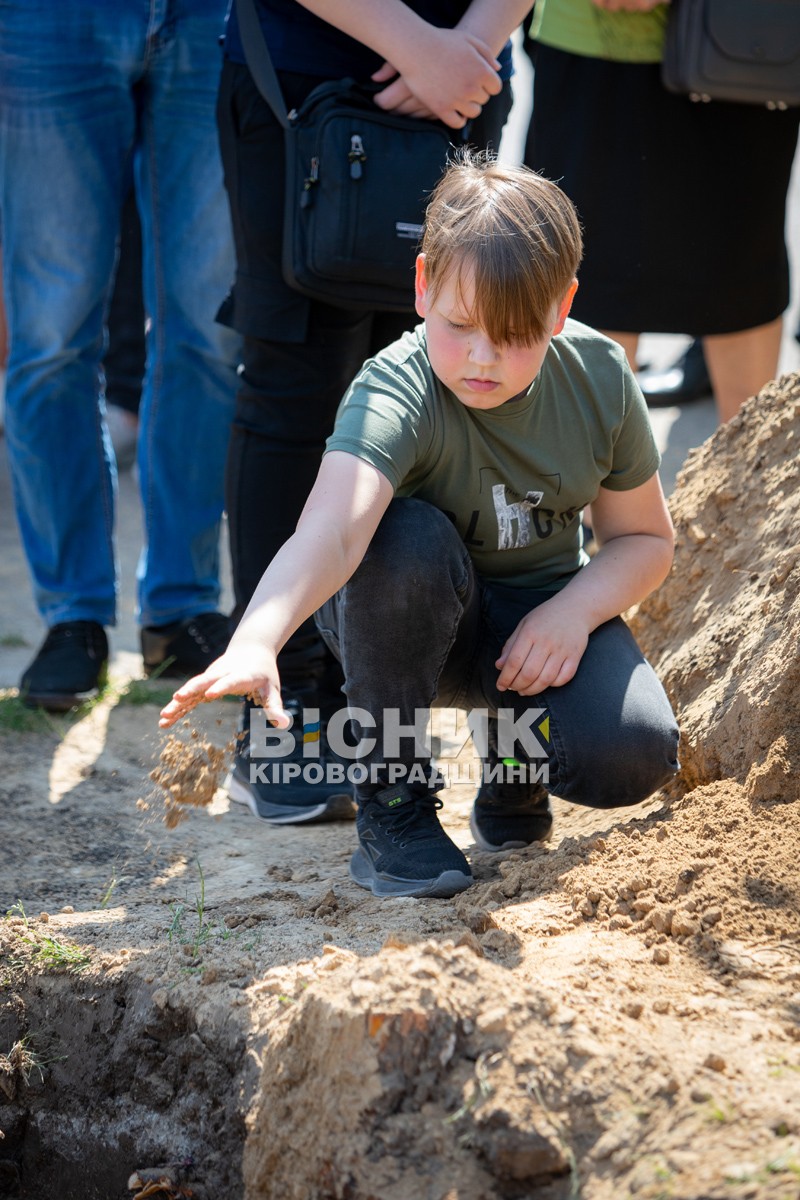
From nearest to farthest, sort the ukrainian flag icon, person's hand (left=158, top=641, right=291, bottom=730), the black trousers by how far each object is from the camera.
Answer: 1. person's hand (left=158, top=641, right=291, bottom=730)
2. the black trousers
3. the ukrainian flag icon

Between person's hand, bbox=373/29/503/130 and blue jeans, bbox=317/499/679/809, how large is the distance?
0.80m

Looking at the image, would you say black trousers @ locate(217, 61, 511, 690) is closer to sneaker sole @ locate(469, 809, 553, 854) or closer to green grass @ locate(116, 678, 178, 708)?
sneaker sole @ locate(469, 809, 553, 854)

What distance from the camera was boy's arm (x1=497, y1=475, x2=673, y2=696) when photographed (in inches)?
85.4

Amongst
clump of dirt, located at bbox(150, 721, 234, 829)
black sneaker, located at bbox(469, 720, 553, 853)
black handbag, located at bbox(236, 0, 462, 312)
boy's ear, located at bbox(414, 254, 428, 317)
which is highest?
black handbag, located at bbox(236, 0, 462, 312)

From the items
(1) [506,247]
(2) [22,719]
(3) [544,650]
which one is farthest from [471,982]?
(2) [22,719]

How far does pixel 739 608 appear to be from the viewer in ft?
8.16

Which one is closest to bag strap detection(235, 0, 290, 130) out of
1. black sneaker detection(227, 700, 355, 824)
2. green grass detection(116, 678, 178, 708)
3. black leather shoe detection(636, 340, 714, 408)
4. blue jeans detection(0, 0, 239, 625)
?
blue jeans detection(0, 0, 239, 625)

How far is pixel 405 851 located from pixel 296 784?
57 centimetres

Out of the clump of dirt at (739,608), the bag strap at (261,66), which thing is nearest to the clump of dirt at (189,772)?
the clump of dirt at (739,608)

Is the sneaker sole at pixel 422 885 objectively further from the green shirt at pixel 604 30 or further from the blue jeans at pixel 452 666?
the green shirt at pixel 604 30

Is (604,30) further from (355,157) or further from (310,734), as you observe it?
(310,734)

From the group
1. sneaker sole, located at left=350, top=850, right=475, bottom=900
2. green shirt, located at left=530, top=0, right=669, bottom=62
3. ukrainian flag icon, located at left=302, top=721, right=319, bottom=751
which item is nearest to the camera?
sneaker sole, located at left=350, top=850, right=475, bottom=900

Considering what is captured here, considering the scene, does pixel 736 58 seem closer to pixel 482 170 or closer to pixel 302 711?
pixel 482 170

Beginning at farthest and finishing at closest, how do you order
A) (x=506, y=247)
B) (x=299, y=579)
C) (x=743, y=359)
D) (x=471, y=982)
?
1. (x=743, y=359)
2. (x=506, y=247)
3. (x=299, y=579)
4. (x=471, y=982)
